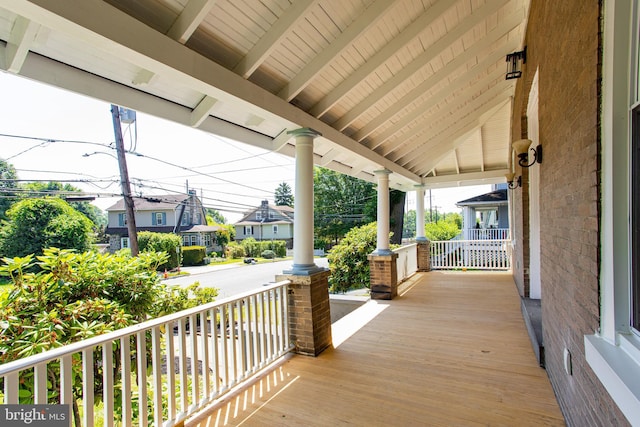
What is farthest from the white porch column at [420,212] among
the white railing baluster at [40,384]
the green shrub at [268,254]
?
the green shrub at [268,254]

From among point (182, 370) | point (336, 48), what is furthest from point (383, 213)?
point (182, 370)

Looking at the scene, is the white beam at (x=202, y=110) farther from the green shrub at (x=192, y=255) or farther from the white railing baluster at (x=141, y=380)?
the green shrub at (x=192, y=255)

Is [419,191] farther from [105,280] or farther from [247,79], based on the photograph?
[105,280]

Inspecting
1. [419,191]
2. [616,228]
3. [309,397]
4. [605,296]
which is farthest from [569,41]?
[419,191]

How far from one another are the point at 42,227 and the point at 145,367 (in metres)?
10.9

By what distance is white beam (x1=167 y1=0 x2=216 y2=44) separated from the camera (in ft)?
6.50

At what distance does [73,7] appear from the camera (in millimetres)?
1623

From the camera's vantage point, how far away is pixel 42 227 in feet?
33.4

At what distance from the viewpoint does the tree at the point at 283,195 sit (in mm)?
48219

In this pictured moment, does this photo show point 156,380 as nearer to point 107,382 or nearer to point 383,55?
point 107,382

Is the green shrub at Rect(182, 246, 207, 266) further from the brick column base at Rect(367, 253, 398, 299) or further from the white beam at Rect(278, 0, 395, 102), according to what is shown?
the white beam at Rect(278, 0, 395, 102)

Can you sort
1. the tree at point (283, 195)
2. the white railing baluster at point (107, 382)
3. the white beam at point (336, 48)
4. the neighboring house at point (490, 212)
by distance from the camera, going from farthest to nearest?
1. the tree at point (283, 195)
2. the neighboring house at point (490, 212)
3. the white beam at point (336, 48)
4. the white railing baluster at point (107, 382)

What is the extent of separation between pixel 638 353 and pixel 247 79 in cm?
288

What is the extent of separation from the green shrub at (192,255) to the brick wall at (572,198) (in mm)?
23280
